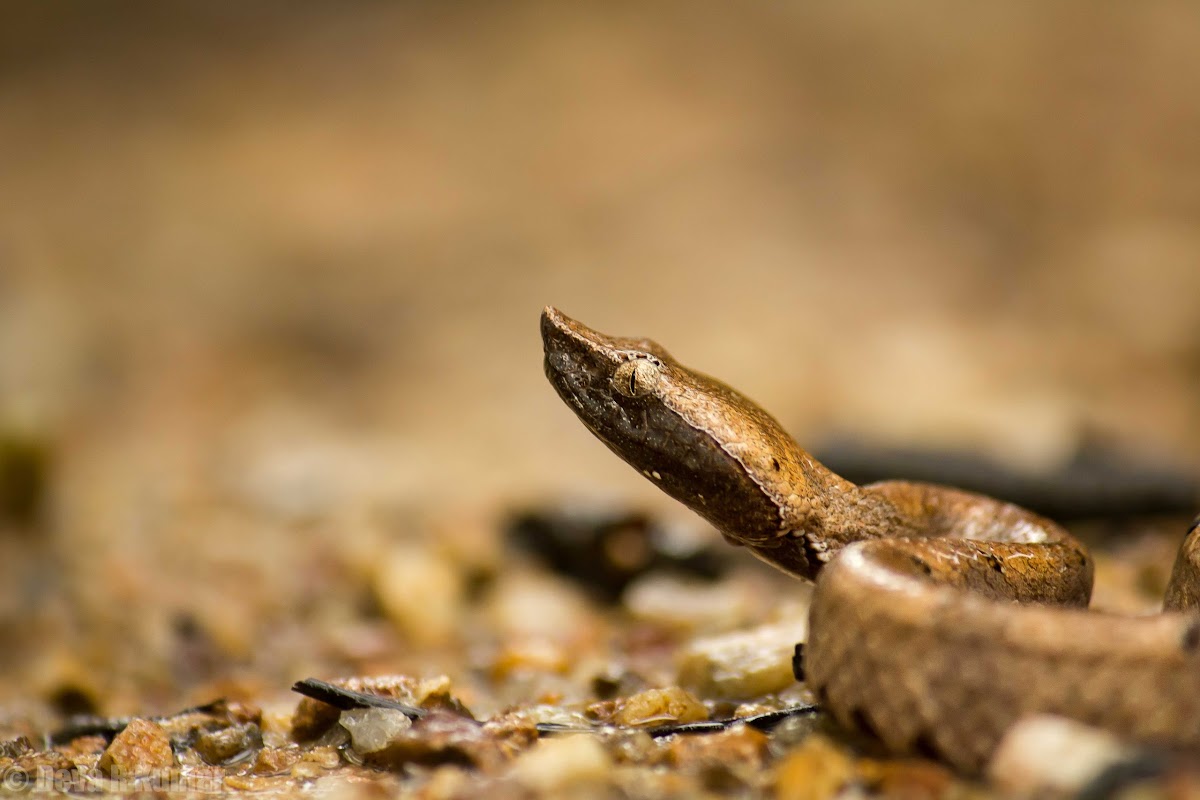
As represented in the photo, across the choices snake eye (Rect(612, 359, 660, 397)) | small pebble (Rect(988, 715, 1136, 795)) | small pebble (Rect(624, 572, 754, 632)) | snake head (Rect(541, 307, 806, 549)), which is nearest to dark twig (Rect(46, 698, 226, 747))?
snake head (Rect(541, 307, 806, 549))

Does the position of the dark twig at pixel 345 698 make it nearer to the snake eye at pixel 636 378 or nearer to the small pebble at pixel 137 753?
the small pebble at pixel 137 753

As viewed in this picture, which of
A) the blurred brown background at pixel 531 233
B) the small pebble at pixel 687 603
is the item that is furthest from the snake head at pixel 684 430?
the blurred brown background at pixel 531 233

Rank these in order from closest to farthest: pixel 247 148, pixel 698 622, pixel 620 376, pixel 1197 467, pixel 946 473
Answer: pixel 620 376, pixel 698 622, pixel 946 473, pixel 1197 467, pixel 247 148

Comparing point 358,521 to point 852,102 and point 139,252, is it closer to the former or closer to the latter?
A: point 139,252

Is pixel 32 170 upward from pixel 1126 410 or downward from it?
upward

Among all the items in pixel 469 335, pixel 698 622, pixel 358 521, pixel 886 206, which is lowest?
pixel 698 622

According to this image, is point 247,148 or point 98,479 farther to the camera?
point 247,148

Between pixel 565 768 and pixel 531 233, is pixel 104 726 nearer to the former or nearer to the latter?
pixel 565 768

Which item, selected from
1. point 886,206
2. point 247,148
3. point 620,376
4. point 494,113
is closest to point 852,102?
point 886,206
